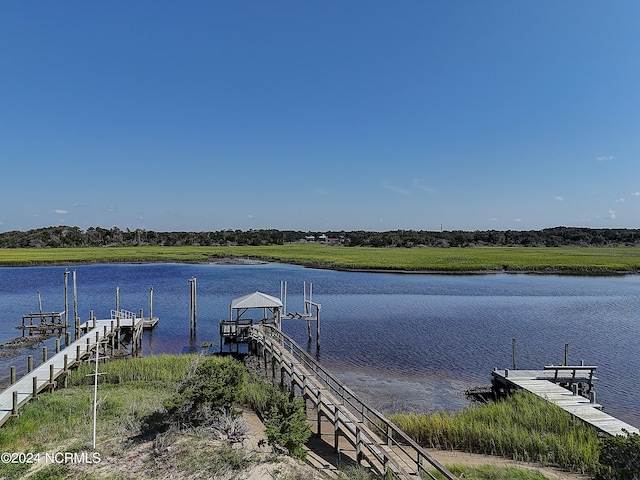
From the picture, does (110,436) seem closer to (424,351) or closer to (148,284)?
(424,351)

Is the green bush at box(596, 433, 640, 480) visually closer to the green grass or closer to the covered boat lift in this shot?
the green grass

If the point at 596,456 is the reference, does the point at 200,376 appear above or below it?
above

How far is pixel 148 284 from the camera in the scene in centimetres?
5478

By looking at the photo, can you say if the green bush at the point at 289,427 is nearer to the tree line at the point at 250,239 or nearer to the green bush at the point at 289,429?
the green bush at the point at 289,429

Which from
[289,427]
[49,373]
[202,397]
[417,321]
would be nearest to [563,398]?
[289,427]

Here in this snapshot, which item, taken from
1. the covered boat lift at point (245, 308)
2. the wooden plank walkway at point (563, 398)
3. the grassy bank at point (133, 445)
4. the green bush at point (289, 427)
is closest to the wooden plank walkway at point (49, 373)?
the grassy bank at point (133, 445)

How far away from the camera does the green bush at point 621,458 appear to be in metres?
9.26

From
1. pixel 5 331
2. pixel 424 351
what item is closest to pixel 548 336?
pixel 424 351

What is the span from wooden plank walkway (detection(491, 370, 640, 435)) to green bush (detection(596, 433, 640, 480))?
88.1 inches

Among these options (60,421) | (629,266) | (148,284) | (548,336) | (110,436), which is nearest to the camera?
(110,436)

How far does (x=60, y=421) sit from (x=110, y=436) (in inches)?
103

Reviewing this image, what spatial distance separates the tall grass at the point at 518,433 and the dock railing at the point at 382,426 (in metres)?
1.00

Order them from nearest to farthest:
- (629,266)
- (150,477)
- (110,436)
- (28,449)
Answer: (150,477) → (28,449) → (110,436) → (629,266)

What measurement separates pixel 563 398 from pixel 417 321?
18502mm
